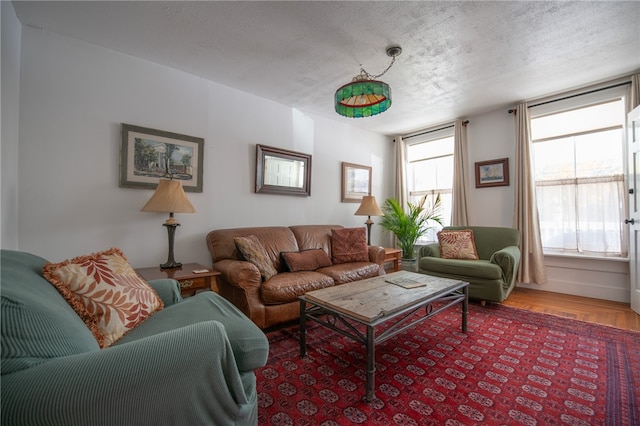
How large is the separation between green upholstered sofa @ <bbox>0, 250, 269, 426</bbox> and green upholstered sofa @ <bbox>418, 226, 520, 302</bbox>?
2737mm

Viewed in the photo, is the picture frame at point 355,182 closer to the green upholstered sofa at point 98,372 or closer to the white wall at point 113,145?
the white wall at point 113,145

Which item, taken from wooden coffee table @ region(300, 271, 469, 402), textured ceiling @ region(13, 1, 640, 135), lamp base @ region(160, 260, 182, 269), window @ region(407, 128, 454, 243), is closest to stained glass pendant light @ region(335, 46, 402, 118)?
textured ceiling @ region(13, 1, 640, 135)

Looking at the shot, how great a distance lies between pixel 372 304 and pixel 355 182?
3011mm

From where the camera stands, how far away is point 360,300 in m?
1.77

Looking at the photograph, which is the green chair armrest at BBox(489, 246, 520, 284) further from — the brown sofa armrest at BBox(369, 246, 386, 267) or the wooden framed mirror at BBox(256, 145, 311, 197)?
the wooden framed mirror at BBox(256, 145, 311, 197)

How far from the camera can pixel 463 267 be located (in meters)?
3.01

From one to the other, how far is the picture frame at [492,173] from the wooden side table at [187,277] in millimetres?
3784

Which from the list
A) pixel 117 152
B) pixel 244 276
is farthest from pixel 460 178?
pixel 117 152

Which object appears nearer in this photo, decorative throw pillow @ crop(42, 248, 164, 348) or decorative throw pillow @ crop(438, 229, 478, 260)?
decorative throw pillow @ crop(42, 248, 164, 348)

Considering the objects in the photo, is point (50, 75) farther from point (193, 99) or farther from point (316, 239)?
point (316, 239)

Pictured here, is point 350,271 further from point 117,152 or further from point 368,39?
point 117,152

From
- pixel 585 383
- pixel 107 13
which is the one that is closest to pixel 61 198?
pixel 107 13

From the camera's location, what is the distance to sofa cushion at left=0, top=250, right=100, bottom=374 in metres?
0.66

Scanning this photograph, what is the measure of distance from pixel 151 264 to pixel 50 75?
1.74 meters
